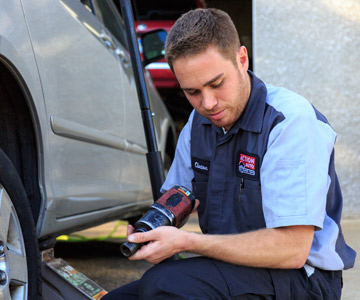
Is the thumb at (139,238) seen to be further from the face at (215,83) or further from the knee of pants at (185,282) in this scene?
the face at (215,83)

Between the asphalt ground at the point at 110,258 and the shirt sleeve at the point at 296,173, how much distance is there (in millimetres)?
1219

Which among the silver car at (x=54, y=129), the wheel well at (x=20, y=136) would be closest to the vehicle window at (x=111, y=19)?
the silver car at (x=54, y=129)

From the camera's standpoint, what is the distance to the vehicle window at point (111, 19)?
320cm

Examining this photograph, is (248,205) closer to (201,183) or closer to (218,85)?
(201,183)

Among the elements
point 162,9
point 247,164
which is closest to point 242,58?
point 247,164

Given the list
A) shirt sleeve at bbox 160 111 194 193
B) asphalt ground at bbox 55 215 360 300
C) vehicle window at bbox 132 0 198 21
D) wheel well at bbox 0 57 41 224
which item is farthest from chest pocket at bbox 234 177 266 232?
vehicle window at bbox 132 0 198 21

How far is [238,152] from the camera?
1.81 m

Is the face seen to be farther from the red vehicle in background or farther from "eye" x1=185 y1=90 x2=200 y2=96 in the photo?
the red vehicle in background

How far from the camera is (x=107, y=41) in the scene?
2.97 m

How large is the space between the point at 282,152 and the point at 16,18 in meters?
0.94

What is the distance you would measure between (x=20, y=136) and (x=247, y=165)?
2.70 ft

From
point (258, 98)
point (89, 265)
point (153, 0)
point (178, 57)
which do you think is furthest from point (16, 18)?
point (153, 0)

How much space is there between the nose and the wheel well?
2.19 ft

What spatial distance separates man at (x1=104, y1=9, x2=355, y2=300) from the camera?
1642 mm
